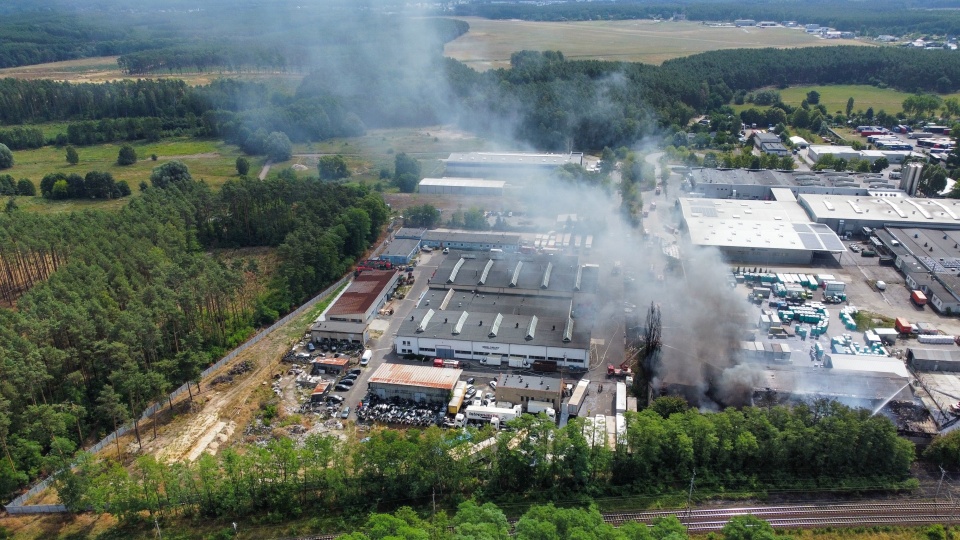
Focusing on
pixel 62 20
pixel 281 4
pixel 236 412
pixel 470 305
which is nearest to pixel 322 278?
pixel 470 305

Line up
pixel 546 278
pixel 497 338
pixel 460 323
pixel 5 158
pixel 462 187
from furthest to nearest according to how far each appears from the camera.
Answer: pixel 5 158
pixel 462 187
pixel 546 278
pixel 460 323
pixel 497 338

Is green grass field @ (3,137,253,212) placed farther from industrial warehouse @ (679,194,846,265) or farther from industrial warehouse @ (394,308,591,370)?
industrial warehouse @ (679,194,846,265)

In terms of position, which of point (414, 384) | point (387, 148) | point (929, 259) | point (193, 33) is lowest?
point (414, 384)

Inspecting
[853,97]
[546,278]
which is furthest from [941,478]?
[853,97]

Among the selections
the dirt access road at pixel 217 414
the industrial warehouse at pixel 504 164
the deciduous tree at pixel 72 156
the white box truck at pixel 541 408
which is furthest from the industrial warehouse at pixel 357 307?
the deciduous tree at pixel 72 156

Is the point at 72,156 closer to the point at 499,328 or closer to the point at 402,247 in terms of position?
the point at 402,247

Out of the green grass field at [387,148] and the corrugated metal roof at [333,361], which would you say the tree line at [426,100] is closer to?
the green grass field at [387,148]

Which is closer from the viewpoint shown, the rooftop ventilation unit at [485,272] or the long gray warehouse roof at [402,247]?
the rooftop ventilation unit at [485,272]

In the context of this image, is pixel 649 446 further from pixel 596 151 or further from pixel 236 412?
pixel 596 151
